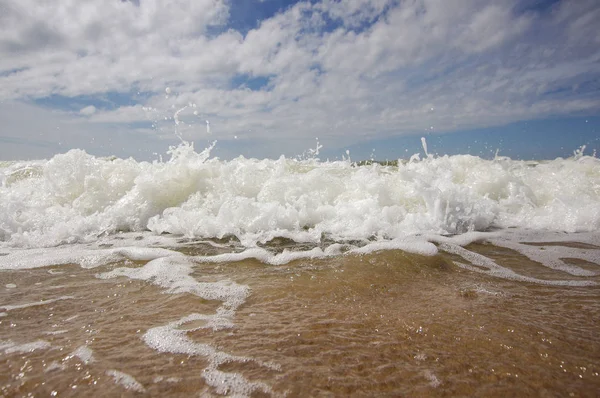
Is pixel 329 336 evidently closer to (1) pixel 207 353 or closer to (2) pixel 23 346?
(1) pixel 207 353

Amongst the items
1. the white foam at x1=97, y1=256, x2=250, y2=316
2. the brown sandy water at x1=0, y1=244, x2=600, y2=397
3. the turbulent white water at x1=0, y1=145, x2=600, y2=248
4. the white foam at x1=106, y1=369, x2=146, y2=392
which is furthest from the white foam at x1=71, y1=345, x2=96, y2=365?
the turbulent white water at x1=0, y1=145, x2=600, y2=248

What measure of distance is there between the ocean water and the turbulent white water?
37 mm

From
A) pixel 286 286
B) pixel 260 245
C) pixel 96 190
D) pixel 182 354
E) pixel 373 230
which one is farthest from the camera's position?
pixel 96 190

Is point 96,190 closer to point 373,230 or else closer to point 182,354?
point 373,230

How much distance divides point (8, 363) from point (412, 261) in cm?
309

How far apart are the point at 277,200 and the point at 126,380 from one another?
4.89 meters

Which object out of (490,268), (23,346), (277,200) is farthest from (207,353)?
(277,200)

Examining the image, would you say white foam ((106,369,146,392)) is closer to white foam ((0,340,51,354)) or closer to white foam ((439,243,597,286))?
white foam ((0,340,51,354))

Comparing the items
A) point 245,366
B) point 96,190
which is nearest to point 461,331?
point 245,366

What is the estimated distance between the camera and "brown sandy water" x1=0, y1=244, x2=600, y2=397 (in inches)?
62.1

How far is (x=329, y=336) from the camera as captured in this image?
2.00 m

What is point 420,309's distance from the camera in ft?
7.84

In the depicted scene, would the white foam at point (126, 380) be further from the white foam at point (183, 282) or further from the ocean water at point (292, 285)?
the white foam at point (183, 282)

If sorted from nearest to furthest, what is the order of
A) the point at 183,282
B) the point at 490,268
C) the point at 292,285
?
the point at 292,285
the point at 183,282
the point at 490,268
